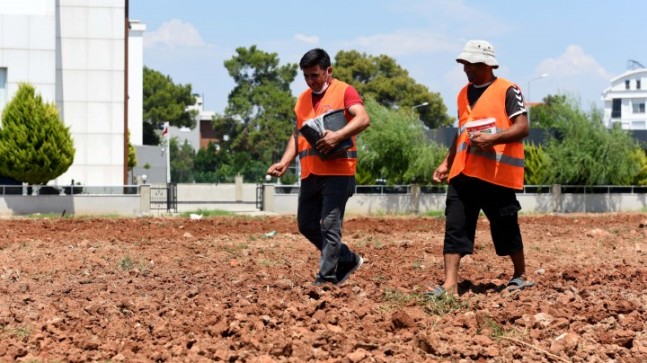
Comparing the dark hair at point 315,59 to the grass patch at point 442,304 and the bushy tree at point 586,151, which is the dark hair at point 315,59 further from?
the bushy tree at point 586,151

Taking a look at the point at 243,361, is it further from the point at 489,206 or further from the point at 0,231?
the point at 0,231

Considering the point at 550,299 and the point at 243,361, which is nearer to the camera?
the point at 243,361

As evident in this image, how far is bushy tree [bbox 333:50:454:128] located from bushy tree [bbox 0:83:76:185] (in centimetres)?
4378

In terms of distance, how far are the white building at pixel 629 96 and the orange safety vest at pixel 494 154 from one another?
388 feet

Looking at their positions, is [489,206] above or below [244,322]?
above

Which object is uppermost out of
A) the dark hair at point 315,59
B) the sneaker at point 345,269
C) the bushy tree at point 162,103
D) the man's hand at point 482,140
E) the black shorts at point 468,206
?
the bushy tree at point 162,103

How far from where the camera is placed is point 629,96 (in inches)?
4813

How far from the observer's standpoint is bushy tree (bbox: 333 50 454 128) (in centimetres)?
7525

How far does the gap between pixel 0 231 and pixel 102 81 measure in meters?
20.7

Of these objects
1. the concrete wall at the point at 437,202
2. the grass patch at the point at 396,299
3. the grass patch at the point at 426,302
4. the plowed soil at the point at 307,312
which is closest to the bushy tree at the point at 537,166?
the concrete wall at the point at 437,202

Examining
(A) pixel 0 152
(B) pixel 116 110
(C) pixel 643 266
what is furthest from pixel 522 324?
(B) pixel 116 110

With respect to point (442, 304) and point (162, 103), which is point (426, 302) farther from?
point (162, 103)

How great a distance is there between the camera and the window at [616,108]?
123688 millimetres

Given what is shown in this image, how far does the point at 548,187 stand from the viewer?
40.4 m
